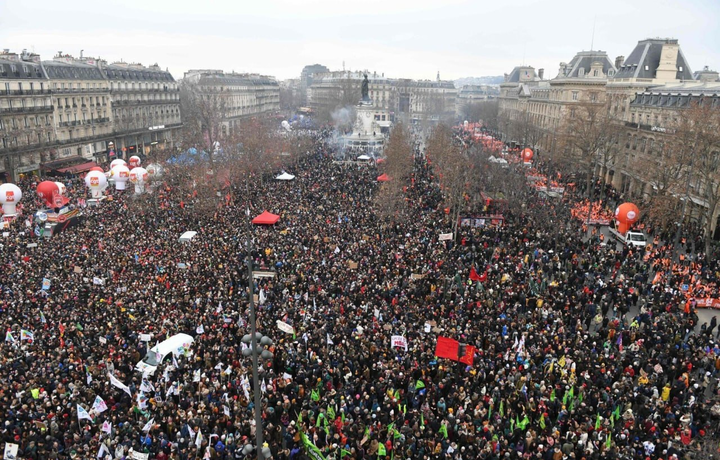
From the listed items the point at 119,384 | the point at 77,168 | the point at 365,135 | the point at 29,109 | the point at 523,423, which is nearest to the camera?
the point at 523,423

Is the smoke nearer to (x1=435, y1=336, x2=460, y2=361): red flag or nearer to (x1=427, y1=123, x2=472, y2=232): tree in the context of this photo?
(x1=427, y1=123, x2=472, y2=232): tree

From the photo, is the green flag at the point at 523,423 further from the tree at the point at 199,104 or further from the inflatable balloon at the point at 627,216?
the tree at the point at 199,104

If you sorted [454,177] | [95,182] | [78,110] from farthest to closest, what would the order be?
[78,110] → [95,182] → [454,177]

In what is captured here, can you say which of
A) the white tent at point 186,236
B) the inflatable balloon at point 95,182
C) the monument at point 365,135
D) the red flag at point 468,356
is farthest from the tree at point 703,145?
the inflatable balloon at point 95,182

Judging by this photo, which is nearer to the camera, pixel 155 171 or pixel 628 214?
pixel 628 214

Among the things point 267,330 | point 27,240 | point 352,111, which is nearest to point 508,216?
point 267,330

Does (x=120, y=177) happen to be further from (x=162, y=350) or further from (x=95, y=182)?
(x=162, y=350)

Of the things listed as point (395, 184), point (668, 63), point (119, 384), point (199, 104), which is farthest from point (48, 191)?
point (668, 63)
